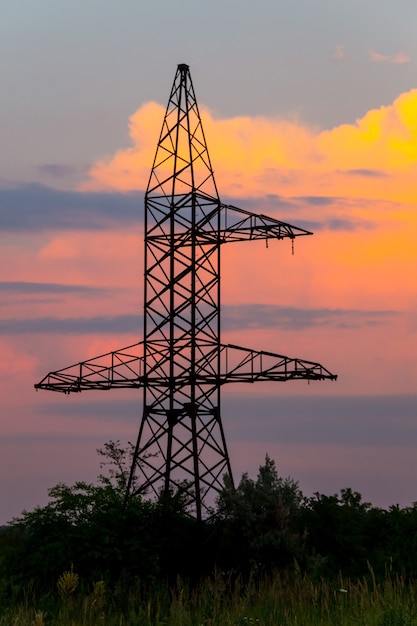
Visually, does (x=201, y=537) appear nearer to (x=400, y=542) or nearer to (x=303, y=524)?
(x=303, y=524)

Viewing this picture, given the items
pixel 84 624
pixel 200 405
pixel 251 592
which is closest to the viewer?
pixel 84 624

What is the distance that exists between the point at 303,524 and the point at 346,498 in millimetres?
4123

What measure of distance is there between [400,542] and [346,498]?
4839 mm

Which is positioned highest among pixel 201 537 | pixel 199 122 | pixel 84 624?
pixel 199 122

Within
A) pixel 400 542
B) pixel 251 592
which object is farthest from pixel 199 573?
pixel 251 592

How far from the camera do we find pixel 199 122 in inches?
1676

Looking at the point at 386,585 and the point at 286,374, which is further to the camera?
the point at 286,374

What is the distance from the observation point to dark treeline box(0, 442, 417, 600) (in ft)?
105

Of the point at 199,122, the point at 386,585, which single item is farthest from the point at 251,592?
the point at 199,122

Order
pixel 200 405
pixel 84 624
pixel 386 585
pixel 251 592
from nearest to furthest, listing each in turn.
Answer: pixel 84 624 → pixel 386 585 → pixel 251 592 → pixel 200 405

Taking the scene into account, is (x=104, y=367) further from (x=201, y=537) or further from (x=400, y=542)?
(x=400, y=542)

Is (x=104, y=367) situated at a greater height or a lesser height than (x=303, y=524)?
greater

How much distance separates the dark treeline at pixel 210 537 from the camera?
3212 cm

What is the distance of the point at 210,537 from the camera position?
35.6m
